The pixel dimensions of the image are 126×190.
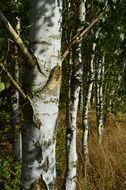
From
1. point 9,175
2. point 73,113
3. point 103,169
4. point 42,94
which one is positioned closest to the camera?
point 42,94

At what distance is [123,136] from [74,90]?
18.8 ft

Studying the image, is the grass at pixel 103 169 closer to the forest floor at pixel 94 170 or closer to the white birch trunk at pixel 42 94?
the forest floor at pixel 94 170

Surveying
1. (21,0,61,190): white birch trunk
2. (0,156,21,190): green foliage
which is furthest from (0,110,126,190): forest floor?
(21,0,61,190): white birch trunk

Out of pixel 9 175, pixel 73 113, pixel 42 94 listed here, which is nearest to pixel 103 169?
pixel 9 175

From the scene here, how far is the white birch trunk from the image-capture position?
2.23m

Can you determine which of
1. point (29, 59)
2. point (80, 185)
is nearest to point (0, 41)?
point (29, 59)

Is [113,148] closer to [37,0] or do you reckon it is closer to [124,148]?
[124,148]

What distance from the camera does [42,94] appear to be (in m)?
2.26

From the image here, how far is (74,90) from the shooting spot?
5859 millimetres

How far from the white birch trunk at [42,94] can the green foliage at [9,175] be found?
534 cm

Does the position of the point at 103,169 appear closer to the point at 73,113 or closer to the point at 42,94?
the point at 73,113

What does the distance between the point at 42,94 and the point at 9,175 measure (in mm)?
5616

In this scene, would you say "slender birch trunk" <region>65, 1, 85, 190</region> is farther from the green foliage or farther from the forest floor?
the green foliage

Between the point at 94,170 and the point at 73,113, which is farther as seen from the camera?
the point at 94,170
